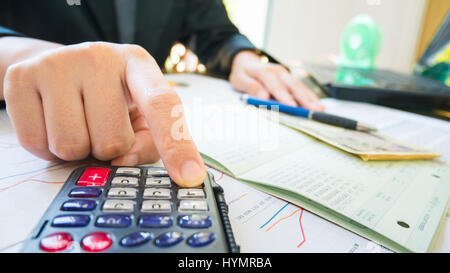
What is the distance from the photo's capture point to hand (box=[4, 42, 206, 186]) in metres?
0.20

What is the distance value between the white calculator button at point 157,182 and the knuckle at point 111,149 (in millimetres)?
49

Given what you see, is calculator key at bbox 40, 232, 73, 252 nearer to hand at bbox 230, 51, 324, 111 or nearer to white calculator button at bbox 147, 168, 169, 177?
white calculator button at bbox 147, 168, 169, 177

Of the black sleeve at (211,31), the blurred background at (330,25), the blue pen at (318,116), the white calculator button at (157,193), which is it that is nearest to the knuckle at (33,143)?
the white calculator button at (157,193)

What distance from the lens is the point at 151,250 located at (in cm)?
14

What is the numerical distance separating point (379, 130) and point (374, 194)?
9.3 inches

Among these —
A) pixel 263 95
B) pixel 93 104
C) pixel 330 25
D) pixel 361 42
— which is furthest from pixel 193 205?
pixel 330 25

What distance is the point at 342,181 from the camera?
9.9 inches

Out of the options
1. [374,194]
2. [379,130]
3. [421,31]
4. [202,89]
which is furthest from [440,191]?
[421,31]

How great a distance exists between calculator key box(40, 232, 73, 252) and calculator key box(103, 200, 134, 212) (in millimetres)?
27

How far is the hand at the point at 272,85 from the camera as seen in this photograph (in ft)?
1.69

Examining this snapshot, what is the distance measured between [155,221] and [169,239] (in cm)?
2

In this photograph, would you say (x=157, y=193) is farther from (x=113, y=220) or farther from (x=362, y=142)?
(x=362, y=142)
